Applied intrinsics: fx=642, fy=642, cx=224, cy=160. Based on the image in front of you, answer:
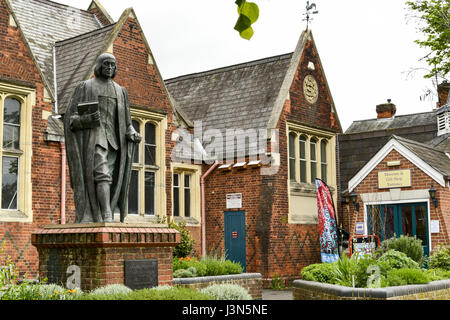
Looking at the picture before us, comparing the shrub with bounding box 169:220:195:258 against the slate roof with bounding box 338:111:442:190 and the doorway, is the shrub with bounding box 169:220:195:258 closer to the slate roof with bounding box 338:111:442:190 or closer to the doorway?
the doorway

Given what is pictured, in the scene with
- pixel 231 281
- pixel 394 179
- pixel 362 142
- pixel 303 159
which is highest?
pixel 362 142

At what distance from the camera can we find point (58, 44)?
19391 mm

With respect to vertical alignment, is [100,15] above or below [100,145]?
above

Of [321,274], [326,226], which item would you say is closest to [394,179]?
[326,226]

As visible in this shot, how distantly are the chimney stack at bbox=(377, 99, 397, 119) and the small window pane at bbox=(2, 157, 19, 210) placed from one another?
18864 mm

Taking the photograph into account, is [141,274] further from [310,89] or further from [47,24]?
[310,89]

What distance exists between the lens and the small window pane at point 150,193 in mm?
18766

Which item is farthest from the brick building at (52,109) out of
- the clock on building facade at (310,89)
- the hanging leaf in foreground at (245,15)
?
the hanging leaf in foreground at (245,15)

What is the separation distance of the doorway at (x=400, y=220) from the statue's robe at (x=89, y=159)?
445 inches

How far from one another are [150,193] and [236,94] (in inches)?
222

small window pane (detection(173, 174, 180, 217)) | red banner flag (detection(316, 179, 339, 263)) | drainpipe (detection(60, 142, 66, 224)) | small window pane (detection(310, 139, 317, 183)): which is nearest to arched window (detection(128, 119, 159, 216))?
small window pane (detection(173, 174, 180, 217))

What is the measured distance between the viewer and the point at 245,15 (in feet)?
9.18
